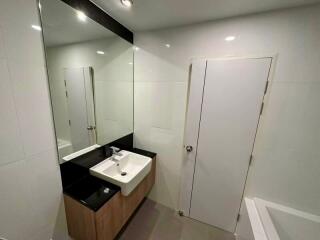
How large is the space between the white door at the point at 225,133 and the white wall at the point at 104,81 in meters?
0.92

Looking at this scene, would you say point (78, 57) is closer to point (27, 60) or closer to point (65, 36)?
point (65, 36)

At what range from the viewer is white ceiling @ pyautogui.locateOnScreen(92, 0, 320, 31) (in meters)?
1.11

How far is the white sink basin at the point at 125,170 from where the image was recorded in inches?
51.4

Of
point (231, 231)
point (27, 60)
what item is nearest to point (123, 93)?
point (27, 60)

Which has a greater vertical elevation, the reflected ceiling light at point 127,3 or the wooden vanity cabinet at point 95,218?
the reflected ceiling light at point 127,3

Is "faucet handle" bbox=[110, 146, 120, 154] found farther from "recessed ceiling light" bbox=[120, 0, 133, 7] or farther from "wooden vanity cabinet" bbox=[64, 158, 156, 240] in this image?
"recessed ceiling light" bbox=[120, 0, 133, 7]

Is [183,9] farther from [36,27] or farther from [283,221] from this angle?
[283,221]

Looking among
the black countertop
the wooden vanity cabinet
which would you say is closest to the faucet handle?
the black countertop

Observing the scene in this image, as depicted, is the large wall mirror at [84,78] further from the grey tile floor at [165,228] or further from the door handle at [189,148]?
the grey tile floor at [165,228]

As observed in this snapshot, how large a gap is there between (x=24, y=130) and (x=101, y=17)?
1204 millimetres

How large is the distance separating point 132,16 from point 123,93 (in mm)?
858

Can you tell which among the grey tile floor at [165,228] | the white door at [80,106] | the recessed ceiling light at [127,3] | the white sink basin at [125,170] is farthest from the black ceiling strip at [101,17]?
the grey tile floor at [165,228]

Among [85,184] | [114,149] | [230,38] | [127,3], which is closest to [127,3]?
[127,3]

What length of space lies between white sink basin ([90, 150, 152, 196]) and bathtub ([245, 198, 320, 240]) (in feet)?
3.79
